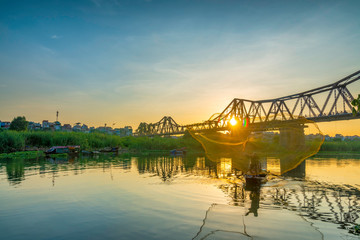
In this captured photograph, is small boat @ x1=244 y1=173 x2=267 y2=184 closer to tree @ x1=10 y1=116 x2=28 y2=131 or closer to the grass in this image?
the grass

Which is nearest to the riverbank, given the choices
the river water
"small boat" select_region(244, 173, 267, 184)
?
the river water

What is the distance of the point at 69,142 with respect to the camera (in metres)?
68.0

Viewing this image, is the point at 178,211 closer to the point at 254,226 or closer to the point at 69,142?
the point at 254,226

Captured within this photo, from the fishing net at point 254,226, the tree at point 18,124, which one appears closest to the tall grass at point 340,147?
the fishing net at point 254,226

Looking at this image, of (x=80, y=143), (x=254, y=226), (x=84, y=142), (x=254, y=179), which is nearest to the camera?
(x=254, y=226)

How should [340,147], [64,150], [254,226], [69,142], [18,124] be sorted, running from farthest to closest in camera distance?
[18,124], [340,147], [69,142], [64,150], [254,226]

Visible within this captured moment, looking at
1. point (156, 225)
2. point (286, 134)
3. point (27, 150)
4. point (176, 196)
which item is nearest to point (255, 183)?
point (176, 196)

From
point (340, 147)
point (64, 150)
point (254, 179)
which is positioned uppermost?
point (254, 179)

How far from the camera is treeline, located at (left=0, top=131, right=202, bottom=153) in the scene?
183 feet

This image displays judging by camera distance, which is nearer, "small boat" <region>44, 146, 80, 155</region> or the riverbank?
the riverbank

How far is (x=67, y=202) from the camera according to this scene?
48.0 ft

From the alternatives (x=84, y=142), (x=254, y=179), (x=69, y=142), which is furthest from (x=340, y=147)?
(x=69, y=142)

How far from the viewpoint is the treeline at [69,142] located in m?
55.8

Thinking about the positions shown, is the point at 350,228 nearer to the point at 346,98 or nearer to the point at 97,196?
the point at 97,196
